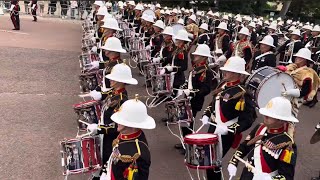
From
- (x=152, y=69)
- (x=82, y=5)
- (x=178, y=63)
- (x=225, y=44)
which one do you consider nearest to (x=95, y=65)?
(x=152, y=69)

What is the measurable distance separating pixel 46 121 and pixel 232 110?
418 centimetres

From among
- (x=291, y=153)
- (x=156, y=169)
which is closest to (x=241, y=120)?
(x=291, y=153)

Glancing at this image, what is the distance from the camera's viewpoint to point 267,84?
17.8ft

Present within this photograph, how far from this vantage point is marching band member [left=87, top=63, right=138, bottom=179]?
4664 mm

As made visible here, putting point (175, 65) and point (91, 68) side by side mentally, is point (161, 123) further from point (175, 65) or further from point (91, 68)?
point (91, 68)

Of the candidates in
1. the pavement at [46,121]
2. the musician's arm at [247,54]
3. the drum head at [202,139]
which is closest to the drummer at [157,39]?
the pavement at [46,121]

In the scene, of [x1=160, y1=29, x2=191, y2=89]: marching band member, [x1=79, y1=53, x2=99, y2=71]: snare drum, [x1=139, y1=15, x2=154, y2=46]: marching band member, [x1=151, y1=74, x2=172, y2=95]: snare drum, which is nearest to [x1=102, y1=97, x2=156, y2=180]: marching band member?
[x1=151, y1=74, x2=172, y2=95]: snare drum

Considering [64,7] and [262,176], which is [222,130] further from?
[64,7]

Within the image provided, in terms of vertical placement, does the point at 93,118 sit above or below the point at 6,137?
above

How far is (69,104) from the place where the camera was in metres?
8.89

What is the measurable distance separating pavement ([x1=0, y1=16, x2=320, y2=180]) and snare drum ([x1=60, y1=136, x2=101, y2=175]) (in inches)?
52.6

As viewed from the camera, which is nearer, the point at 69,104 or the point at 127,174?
the point at 127,174

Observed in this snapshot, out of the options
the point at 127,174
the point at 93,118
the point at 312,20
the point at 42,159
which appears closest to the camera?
the point at 127,174

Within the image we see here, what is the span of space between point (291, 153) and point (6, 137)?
16.2ft
